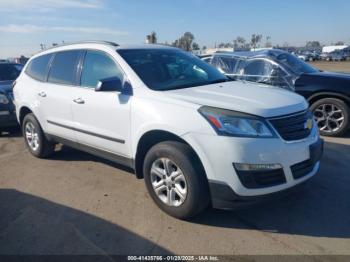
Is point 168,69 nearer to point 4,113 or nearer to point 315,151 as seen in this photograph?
point 315,151

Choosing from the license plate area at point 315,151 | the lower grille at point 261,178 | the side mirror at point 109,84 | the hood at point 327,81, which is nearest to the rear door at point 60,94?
the side mirror at point 109,84

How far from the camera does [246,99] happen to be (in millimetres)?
3170

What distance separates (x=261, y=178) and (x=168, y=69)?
1.90 m

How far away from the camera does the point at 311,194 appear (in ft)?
12.5

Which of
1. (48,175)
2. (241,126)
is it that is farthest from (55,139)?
(241,126)

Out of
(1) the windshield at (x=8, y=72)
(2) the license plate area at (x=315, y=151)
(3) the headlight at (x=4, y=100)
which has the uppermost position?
(2) the license plate area at (x=315, y=151)

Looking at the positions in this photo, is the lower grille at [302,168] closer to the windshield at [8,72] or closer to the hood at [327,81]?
the hood at [327,81]

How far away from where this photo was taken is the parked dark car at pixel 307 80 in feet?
20.1

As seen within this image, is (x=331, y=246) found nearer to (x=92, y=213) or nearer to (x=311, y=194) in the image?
(x=311, y=194)

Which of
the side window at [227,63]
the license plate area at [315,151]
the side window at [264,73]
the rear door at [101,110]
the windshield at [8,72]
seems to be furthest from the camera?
the windshield at [8,72]

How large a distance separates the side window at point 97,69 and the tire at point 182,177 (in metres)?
1.09

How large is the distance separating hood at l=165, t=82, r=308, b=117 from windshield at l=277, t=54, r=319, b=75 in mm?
3550

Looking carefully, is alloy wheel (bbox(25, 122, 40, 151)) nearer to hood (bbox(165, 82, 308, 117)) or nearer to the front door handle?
the front door handle

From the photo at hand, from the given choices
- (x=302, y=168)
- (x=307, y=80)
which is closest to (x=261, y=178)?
(x=302, y=168)
